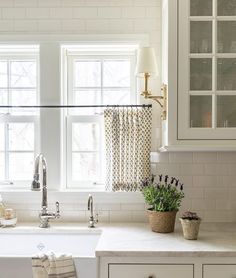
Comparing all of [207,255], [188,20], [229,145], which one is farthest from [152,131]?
[207,255]

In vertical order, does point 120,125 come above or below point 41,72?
below

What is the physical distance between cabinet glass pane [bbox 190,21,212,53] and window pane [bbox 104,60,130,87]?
685 millimetres

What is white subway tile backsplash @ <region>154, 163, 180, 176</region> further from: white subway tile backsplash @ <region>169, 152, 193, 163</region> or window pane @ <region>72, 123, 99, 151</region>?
window pane @ <region>72, 123, 99, 151</region>

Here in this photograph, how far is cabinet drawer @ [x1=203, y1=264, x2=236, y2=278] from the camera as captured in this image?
6.62ft

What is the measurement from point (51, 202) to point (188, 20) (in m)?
1.51

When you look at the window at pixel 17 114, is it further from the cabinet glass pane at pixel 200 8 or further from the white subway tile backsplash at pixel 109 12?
the cabinet glass pane at pixel 200 8

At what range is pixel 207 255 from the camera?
1.99m

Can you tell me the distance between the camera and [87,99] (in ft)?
9.48

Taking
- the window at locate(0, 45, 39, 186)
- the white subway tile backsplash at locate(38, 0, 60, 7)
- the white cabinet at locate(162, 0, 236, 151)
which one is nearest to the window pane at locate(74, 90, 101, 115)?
the window at locate(0, 45, 39, 186)

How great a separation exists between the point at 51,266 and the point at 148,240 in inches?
21.9

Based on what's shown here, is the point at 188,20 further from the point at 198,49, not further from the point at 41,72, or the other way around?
the point at 41,72

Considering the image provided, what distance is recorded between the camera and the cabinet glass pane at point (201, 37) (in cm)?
230

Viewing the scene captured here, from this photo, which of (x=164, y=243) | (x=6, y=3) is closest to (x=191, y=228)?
(x=164, y=243)

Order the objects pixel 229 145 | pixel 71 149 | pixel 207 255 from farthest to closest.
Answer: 1. pixel 71 149
2. pixel 229 145
3. pixel 207 255
